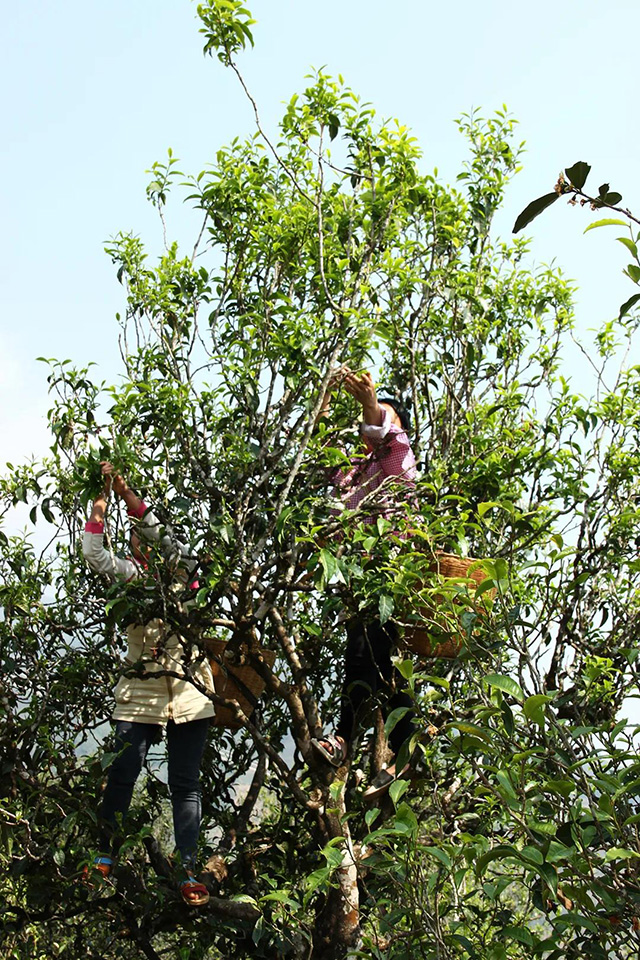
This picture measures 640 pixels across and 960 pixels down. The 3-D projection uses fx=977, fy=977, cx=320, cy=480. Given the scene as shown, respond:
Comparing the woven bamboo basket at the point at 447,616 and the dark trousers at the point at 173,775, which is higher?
the woven bamboo basket at the point at 447,616

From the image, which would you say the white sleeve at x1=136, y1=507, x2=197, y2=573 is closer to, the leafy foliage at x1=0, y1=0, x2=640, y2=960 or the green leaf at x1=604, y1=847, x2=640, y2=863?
the leafy foliage at x1=0, y1=0, x2=640, y2=960

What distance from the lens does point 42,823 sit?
4.57 metres

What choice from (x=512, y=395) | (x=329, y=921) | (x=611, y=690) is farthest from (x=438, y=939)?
(x=512, y=395)

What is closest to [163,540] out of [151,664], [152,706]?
[151,664]

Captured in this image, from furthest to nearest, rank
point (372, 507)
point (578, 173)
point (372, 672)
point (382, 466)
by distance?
point (372, 672) → point (382, 466) → point (372, 507) → point (578, 173)

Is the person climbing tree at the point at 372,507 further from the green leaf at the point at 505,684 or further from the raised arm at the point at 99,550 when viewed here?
the green leaf at the point at 505,684

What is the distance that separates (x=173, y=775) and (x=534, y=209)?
127 inches

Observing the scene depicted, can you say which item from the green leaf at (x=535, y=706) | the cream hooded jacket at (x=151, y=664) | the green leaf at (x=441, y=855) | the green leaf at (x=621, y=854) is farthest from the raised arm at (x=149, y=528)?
the green leaf at (x=621, y=854)

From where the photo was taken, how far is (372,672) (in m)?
4.26

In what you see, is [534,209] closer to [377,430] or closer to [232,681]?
[377,430]

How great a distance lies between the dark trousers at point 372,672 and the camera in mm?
4215

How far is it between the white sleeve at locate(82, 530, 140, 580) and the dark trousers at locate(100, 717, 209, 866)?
666mm

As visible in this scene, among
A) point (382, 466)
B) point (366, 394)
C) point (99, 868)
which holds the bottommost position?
point (99, 868)

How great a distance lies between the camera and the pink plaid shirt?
4.04 metres
